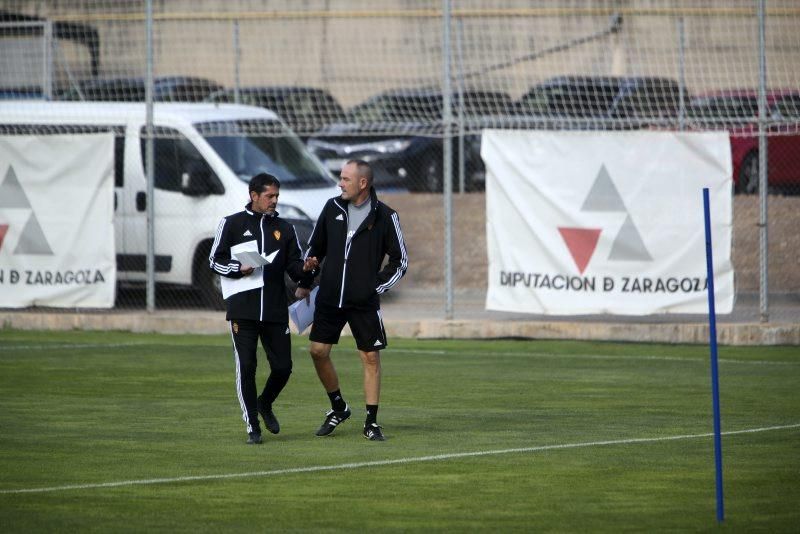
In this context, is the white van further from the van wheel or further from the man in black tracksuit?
the man in black tracksuit

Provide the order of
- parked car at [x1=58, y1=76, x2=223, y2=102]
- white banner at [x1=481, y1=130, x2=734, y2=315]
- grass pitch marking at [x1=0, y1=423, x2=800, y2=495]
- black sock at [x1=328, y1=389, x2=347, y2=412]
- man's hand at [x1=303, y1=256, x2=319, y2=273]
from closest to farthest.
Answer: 1. grass pitch marking at [x1=0, y1=423, x2=800, y2=495]
2. man's hand at [x1=303, y1=256, x2=319, y2=273]
3. black sock at [x1=328, y1=389, x2=347, y2=412]
4. white banner at [x1=481, y1=130, x2=734, y2=315]
5. parked car at [x1=58, y1=76, x2=223, y2=102]

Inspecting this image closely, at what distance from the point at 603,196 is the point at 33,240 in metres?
6.67

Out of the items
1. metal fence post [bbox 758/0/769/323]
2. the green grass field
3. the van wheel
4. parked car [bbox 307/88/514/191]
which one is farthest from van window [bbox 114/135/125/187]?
metal fence post [bbox 758/0/769/323]

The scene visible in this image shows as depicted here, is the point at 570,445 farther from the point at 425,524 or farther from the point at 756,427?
the point at 425,524

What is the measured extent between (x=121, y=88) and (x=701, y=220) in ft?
40.1

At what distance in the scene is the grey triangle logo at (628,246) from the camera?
17.3 metres

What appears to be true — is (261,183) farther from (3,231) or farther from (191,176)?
(3,231)

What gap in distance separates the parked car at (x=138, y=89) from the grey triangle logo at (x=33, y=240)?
530 centimetres

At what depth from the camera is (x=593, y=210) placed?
17438mm

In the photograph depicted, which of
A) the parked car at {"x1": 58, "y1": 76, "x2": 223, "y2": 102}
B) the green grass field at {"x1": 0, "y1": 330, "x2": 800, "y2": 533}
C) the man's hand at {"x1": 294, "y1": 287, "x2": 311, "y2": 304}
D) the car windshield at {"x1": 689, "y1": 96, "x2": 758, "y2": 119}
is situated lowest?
the green grass field at {"x1": 0, "y1": 330, "x2": 800, "y2": 533}

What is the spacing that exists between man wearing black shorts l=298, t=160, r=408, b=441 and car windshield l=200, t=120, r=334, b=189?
8426 mm

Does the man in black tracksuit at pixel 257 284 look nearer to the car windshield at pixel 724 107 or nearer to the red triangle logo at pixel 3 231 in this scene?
the red triangle logo at pixel 3 231

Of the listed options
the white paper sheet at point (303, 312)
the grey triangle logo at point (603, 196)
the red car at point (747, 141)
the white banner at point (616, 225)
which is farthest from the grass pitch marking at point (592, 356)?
the white paper sheet at point (303, 312)

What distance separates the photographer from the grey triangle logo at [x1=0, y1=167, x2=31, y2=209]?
63.5 feet
